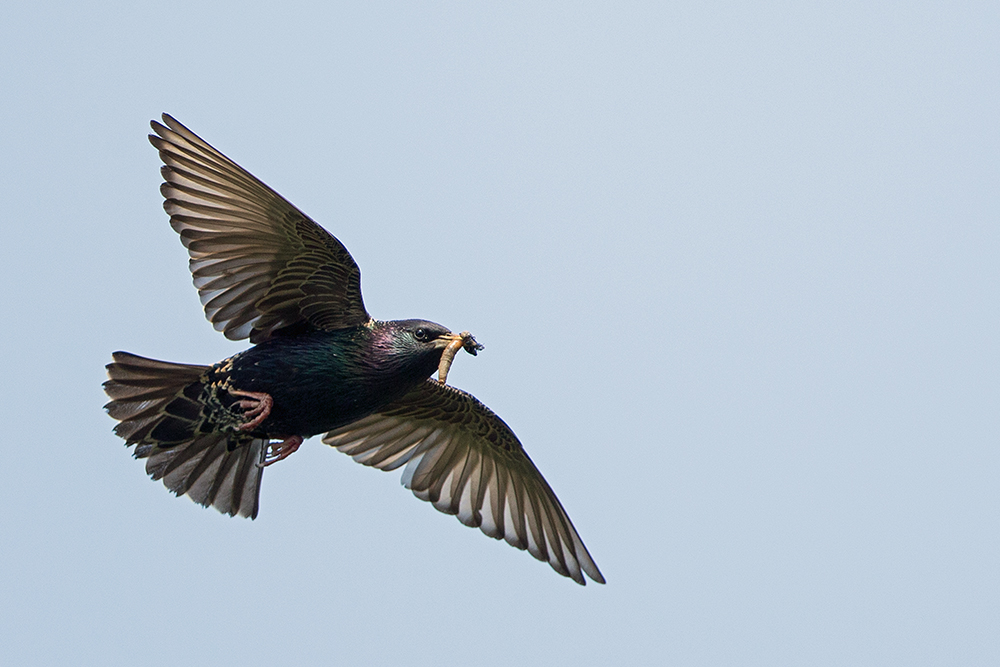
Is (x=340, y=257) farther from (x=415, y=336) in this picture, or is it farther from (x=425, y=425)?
(x=425, y=425)

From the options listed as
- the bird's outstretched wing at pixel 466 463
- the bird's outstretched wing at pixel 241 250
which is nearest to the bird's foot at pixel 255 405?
the bird's outstretched wing at pixel 241 250

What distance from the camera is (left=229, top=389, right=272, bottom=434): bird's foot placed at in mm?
7625

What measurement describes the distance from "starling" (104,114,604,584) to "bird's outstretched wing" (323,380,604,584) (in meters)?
0.70

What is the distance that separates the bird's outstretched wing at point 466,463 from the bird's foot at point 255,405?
140 cm

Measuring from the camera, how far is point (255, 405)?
762cm

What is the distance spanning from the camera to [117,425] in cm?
766

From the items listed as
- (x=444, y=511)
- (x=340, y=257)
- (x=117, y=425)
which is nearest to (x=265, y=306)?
(x=340, y=257)

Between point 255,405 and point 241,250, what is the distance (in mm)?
894

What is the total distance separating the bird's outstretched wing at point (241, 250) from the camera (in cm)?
789

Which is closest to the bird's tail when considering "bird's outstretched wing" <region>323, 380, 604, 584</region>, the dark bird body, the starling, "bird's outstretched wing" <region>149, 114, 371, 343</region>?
the starling

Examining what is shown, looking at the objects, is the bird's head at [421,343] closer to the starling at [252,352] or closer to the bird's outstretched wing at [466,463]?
the starling at [252,352]

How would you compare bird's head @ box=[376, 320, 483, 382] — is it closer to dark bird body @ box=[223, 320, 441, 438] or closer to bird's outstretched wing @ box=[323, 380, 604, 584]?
dark bird body @ box=[223, 320, 441, 438]

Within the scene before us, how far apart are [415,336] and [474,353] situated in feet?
1.11

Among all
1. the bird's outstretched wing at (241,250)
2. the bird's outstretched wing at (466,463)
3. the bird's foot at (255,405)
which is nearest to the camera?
the bird's foot at (255,405)
